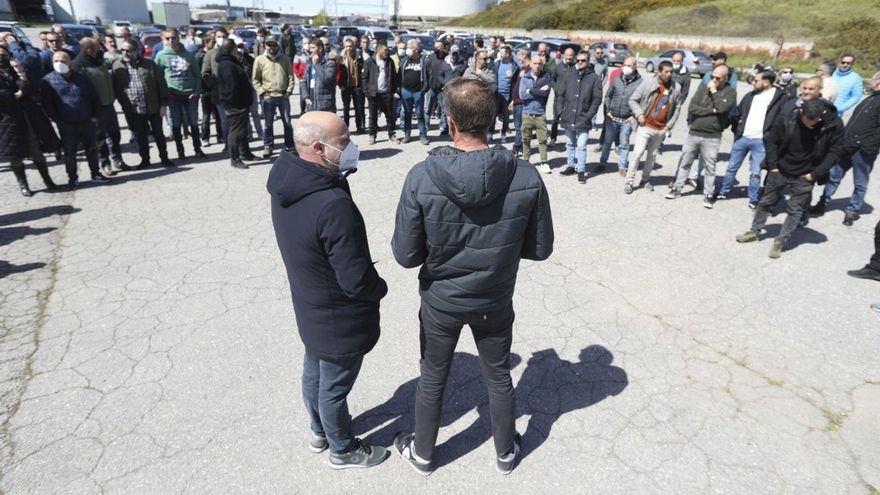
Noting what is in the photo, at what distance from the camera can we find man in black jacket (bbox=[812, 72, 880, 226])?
5.86 metres

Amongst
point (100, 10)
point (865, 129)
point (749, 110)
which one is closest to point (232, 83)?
point (749, 110)

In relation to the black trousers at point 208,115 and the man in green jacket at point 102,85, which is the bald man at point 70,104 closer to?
the man in green jacket at point 102,85

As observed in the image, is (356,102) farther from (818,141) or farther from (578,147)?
(818,141)

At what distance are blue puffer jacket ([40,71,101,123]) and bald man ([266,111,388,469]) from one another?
592 centimetres

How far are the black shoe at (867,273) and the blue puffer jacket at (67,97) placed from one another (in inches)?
370

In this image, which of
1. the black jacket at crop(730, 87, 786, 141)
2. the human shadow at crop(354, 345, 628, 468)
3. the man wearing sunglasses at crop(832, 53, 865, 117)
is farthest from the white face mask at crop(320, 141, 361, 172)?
the man wearing sunglasses at crop(832, 53, 865, 117)

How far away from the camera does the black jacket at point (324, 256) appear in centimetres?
203

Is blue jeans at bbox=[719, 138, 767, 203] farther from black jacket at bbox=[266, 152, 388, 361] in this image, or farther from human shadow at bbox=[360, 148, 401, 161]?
black jacket at bbox=[266, 152, 388, 361]

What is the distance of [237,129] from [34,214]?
9.40 feet

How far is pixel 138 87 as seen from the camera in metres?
7.03

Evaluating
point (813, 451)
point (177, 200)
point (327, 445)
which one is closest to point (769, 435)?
point (813, 451)

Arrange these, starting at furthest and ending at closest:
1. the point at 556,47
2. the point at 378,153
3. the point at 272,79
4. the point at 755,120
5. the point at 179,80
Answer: the point at 556,47 < the point at 378,153 < the point at 272,79 < the point at 179,80 < the point at 755,120

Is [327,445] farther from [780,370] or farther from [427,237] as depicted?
[780,370]

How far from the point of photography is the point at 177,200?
6.54 metres
